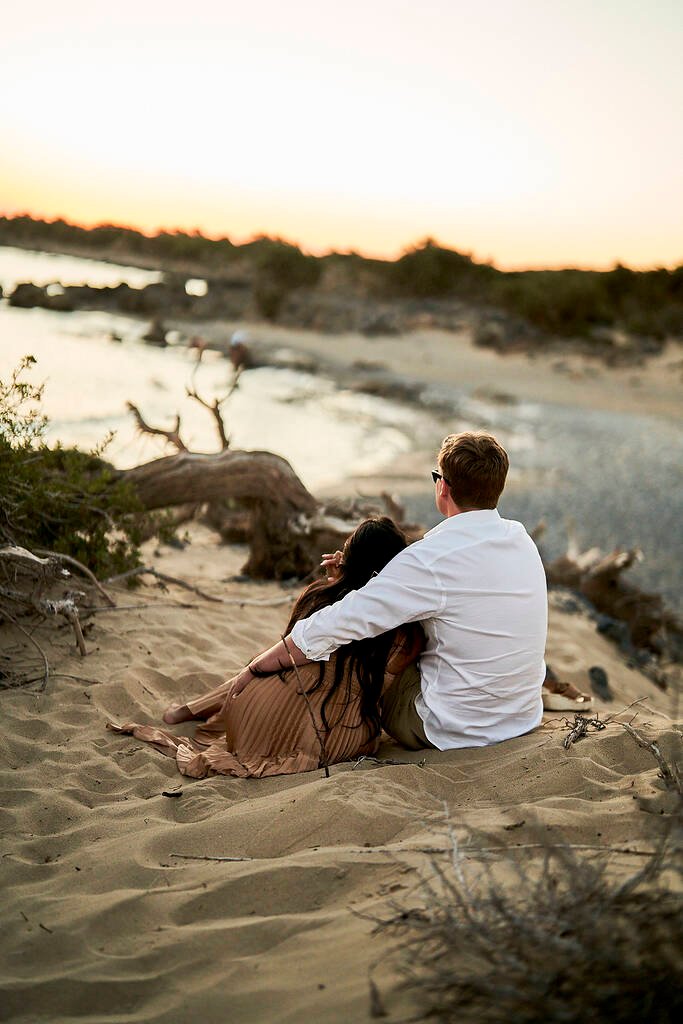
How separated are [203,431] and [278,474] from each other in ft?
38.2

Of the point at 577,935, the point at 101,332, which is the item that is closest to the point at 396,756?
the point at 577,935

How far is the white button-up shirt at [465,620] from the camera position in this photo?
3.31 m

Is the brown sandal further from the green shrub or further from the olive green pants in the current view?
the green shrub

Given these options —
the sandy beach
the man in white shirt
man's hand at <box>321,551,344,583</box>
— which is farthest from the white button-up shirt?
man's hand at <box>321,551,344,583</box>

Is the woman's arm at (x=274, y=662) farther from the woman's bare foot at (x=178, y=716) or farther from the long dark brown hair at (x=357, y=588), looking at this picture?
the woman's bare foot at (x=178, y=716)

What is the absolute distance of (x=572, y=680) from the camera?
5922 mm

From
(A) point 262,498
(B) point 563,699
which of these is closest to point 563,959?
(B) point 563,699

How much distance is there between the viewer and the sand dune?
2225mm

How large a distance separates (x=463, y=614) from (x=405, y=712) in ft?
2.05

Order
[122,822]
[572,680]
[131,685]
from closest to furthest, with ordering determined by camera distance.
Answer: [122,822] → [131,685] → [572,680]

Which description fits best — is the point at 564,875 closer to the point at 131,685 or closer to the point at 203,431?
the point at 131,685

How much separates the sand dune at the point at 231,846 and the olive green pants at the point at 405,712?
0.09m

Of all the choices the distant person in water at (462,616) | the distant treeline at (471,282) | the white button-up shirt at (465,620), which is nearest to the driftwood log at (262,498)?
the distant person in water at (462,616)

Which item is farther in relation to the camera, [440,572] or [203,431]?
[203,431]
